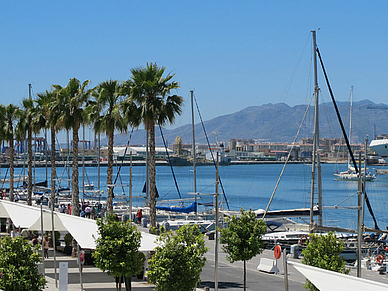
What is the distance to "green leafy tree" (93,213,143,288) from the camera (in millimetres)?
18625

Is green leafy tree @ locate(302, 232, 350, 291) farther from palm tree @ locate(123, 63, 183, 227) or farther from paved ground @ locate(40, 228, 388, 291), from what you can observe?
palm tree @ locate(123, 63, 183, 227)

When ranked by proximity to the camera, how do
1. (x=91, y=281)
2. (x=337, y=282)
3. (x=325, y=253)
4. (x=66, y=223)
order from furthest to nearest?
(x=91, y=281)
(x=66, y=223)
(x=325, y=253)
(x=337, y=282)

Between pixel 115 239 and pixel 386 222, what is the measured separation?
61.8 m

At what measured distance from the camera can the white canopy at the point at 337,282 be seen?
40.3 ft

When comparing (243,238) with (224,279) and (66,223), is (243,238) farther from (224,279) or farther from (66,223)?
(66,223)

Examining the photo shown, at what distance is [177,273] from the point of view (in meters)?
17.2

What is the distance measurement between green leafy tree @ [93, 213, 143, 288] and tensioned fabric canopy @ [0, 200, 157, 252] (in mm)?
497

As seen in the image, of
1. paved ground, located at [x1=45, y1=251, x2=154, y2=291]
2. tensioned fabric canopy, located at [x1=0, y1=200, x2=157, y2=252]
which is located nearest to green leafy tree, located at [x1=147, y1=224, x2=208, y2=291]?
tensioned fabric canopy, located at [x1=0, y1=200, x2=157, y2=252]

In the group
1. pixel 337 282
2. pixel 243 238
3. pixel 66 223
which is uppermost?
pixel 66 223

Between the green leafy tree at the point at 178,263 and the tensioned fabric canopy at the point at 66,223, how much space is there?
80.8 inches

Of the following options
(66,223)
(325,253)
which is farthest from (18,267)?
(325,253)

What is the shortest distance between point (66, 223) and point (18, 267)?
745cm

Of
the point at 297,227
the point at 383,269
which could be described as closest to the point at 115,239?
the point at 383,269

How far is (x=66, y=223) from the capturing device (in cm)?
2302
